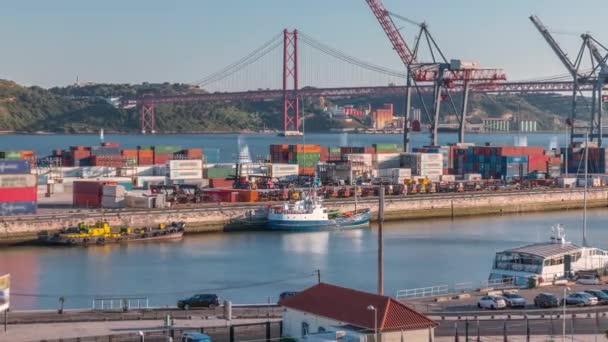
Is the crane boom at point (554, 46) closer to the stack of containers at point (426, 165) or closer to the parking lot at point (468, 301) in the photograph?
the stack of containers at point (426, 165)

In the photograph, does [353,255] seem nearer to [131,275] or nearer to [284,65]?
[131,275]

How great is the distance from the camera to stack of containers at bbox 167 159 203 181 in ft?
77.9

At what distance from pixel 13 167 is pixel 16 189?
36 centimetres

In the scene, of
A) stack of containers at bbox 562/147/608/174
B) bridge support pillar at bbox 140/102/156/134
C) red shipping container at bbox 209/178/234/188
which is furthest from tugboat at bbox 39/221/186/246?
bridge support pillar at bbox 140/102/156/134

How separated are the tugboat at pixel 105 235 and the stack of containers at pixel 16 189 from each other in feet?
3.58

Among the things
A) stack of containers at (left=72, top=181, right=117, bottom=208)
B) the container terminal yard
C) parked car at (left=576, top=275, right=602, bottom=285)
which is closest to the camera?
parked car at (left=576, top=275, right=602, bottom=285)

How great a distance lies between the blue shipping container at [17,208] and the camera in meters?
17.4

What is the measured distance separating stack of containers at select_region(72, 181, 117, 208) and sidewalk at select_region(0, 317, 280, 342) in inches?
430

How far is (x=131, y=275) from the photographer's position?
13.6 m

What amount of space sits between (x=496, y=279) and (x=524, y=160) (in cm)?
1802

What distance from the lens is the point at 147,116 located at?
68.9 metres

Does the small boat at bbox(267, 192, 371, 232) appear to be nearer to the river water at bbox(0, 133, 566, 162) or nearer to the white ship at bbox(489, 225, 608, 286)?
the white ship at bbox(489, 225, 608, 286)

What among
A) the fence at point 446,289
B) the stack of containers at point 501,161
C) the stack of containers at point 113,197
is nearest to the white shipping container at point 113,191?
the stack of containers at point 113,197

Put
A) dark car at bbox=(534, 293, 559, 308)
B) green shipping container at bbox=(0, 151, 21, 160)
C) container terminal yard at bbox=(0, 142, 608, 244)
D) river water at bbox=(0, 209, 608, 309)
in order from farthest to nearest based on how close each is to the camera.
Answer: green shipping container at bbox=(0, 151, 21, 160) < container terminal yard at bbox=(0, 142, 608, 244) < river water at bbox=(0, 209, 608, 309) < dark car at bbox=(534, 293, 559, 308)
